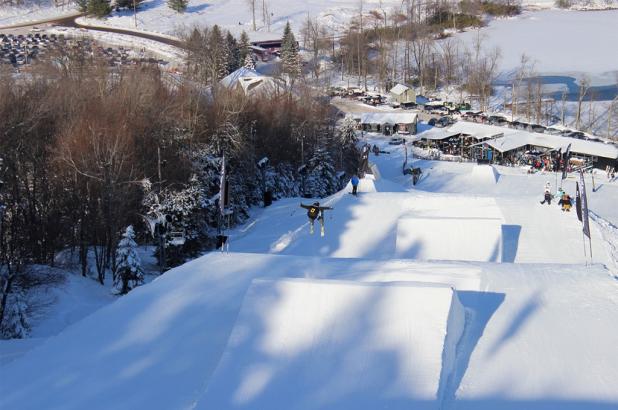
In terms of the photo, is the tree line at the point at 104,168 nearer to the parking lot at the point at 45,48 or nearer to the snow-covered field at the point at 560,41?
the parking lot at the point at 45,48

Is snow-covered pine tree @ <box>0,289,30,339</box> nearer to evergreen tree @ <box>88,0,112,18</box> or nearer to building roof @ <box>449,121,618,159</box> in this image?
building roof @ <box>449,121,618,159</box>

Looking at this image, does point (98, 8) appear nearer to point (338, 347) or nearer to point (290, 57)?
point (290, 57)

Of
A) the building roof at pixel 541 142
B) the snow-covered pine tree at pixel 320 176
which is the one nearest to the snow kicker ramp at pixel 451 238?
the snow-covered pine tree at pixel 320 176

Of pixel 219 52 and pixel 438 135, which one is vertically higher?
pixel 219 52

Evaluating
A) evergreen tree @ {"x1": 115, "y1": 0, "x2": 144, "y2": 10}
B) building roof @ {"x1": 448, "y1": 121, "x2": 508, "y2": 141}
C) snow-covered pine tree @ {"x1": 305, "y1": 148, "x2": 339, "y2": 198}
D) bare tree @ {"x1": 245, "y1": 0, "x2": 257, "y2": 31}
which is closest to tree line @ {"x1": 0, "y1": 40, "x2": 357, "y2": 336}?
snow-covered pine tree @ {"x1": 305, "y1": 148, "x2": 339, "y2": 198}

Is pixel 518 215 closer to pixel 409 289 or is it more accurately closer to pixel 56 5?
pixel 409 289

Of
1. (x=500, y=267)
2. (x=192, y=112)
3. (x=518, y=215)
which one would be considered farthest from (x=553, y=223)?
(x=192, y=112)

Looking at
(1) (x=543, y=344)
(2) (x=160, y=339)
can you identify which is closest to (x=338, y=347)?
(2) (x=160, y=339)
